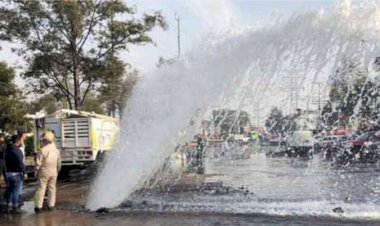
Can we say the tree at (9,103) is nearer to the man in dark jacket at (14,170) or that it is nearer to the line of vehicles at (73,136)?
the line of vehicles at (73,136)

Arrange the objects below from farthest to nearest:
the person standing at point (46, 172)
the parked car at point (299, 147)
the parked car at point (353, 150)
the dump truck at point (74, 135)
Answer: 1. the parked car at point (299, 147)
2. the parked car at point (353, 150)
3. the dump truck at point (74, 135)
4. the person standing at point (46, 172)

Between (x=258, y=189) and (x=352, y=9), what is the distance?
6.18 metres

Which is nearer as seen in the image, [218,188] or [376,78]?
[376,78]

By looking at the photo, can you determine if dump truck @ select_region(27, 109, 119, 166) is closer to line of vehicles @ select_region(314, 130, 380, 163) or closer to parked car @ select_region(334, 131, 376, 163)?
line of vehicles @ select_region(314, 130, 380, 163)

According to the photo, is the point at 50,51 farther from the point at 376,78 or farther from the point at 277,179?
the point at 376,78

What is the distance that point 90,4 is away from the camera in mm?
31766

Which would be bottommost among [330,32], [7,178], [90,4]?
[7,178]

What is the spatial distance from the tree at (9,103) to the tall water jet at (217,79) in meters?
19.2

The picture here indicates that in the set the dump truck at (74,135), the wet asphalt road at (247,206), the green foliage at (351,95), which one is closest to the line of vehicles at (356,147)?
the wet asphalt road at (247,206)

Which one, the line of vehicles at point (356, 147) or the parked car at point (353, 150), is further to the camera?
the parked car at point (353, 150)

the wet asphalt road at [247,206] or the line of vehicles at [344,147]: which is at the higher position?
the line of vehicles at [344,147]

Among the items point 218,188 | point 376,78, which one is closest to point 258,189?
point 218,188

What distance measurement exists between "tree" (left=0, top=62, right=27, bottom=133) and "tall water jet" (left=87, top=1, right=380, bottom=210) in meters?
19.2

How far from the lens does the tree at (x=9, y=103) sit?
103ft
